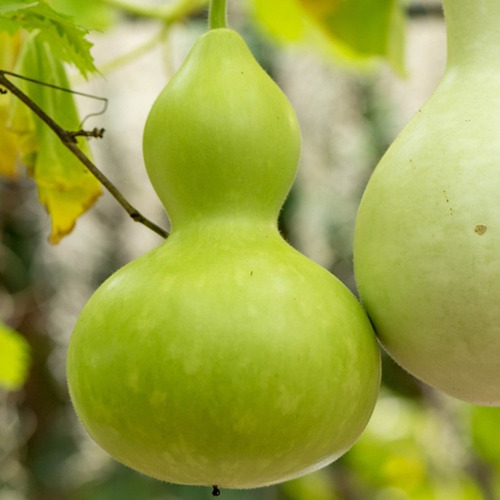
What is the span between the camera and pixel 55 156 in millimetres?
657

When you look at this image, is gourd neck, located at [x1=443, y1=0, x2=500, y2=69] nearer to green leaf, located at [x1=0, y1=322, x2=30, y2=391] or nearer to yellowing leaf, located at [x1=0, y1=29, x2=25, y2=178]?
yellowing leaf, located at [x1=0, y1=29, x2=25, y2=178]

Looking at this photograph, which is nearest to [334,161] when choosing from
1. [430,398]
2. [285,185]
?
[430,398]

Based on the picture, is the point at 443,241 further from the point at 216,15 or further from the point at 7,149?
the point at 7,149

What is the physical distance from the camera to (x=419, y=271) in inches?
18.8

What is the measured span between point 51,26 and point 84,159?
0.09 m

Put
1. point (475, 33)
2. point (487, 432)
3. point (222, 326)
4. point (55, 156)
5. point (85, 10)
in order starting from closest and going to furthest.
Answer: point (222, 326)
point (475, 33)
point (55, 156)
point (85, 10)
point (487, 432)

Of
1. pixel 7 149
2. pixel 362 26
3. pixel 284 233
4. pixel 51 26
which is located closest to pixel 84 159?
pixel 51 26

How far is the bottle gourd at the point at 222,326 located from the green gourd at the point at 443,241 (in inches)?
1.0

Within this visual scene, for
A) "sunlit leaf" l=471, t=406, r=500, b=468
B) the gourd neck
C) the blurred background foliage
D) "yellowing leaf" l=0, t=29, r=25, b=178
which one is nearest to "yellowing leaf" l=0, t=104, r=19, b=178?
"yellowing leaf" l=0, t=29, r=25, b=178

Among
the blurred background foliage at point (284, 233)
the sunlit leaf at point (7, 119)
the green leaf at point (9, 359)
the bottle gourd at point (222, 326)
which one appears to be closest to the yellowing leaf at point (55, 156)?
the sunlit leaf at point (7, 119)

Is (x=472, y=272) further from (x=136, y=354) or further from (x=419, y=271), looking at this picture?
(x=136, y=354)

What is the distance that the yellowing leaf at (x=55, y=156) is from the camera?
66cm

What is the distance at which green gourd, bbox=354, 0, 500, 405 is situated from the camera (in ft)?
1.52

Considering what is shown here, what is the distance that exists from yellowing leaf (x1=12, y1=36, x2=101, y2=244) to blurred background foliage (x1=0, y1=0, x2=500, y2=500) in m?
0.53
